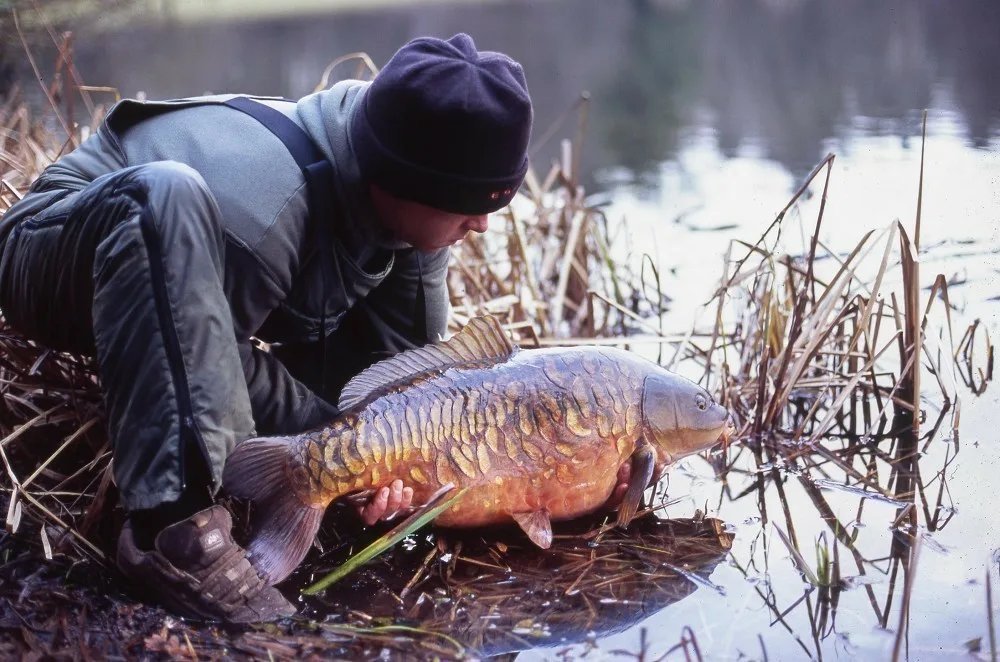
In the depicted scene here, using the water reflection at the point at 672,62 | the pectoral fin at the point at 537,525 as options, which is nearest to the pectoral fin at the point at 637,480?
the pectoral fin at the point at 537,525

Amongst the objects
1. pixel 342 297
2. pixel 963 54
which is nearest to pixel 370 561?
pixel 342 297

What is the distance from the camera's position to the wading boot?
6.49 ft

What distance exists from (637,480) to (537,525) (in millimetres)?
248

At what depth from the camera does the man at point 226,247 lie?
196 centimetres

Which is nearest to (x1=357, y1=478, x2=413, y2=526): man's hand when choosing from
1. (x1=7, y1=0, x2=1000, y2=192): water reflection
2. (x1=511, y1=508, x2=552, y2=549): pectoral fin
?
(x1=511, y1=508, x2=552, y2=549): pectoral fin

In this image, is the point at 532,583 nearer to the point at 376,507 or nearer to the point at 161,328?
the point at 376,507

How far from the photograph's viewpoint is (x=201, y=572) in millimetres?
1989

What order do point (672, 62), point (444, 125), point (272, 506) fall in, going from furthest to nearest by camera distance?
point (672, 62)
point (444, 125)
point (272, 506)

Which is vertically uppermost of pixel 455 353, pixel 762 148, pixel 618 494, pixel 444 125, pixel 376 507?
pixel 444 125

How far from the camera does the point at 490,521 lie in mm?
2365

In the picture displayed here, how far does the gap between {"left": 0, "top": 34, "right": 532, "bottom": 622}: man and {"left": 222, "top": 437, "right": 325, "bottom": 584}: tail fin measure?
0.05 meters

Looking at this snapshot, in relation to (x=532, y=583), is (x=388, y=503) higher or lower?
higher

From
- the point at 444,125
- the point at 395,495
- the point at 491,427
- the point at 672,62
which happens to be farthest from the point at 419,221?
the point at 672,62

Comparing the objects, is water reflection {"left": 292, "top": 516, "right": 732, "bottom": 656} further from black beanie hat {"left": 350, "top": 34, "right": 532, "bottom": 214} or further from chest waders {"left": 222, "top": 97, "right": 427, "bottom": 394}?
black beanie hat {"left": 350, "top": 34, "right": 532, "bottom": 214}
